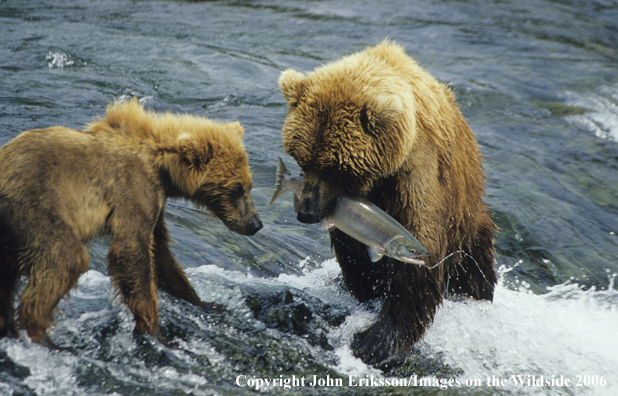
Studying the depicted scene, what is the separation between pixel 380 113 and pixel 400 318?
1594mm

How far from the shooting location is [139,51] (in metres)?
11.7

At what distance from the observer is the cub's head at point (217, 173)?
14.4 feet

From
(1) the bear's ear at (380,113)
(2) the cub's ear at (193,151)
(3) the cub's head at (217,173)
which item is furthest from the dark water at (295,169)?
(1) the bear's ear at (380,113)

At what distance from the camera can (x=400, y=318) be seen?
4.72 meters

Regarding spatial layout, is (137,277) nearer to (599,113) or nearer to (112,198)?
(112,198)

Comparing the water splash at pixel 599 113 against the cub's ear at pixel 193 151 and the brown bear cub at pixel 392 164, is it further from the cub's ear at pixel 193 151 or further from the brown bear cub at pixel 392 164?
the cub's ear at pixel 193 151

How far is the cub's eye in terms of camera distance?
4621mm

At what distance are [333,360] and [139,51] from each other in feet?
28.4

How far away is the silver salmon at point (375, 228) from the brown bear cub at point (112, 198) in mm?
758

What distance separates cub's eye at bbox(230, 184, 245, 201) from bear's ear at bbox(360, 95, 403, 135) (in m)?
1.07

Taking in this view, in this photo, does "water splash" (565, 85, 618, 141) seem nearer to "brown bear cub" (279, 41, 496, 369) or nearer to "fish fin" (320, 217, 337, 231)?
"brown bear cub" (279, 41, 496, 369)

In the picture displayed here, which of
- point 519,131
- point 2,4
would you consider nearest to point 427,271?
point 519,131

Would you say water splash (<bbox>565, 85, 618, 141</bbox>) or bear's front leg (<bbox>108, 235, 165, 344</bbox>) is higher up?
bear's front leg (<bbox>108, 235, 165, 344</bbox>)

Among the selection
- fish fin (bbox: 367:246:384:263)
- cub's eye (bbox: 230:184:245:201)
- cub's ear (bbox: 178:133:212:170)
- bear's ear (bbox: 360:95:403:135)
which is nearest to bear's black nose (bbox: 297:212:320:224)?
fish fin (bbox: 367:246:384:263)
